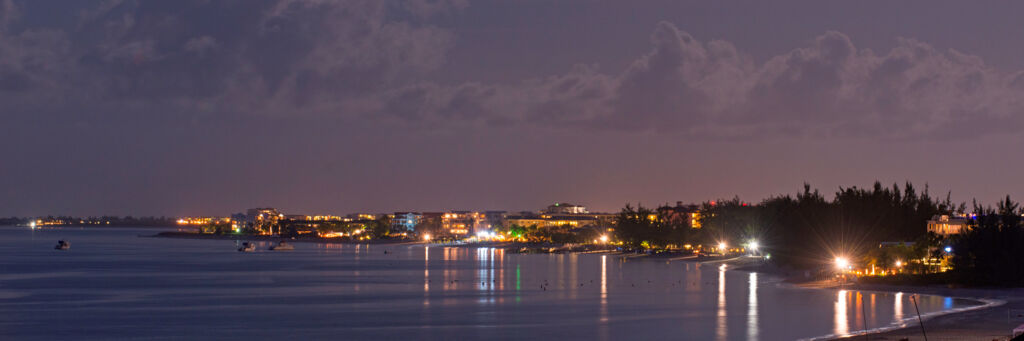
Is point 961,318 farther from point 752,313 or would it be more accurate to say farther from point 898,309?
point 752,313

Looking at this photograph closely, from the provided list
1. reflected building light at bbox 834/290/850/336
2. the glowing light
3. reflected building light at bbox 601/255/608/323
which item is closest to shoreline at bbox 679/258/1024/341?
reflected building light at bbox 834/290/850/336

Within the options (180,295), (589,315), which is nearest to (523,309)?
(589,315)

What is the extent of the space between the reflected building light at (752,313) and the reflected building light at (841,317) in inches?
128

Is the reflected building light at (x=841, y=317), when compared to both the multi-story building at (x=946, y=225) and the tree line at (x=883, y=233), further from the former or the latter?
the multi-story building at (x=946, y=225)

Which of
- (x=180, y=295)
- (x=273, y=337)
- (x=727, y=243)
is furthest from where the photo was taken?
(x=727, y=243)

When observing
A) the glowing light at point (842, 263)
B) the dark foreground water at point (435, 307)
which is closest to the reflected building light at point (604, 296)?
the dark foreground water at point (435, 307)

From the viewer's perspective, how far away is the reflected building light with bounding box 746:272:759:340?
1590 inches

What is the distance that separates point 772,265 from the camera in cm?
9450

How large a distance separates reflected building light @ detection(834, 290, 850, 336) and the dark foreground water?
8cm

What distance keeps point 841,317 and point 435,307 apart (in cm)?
2107

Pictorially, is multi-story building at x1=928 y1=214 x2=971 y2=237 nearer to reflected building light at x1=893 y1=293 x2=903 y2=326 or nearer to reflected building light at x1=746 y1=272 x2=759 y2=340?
reflected building light at x1=746 y1=272 x2=759 y2=340

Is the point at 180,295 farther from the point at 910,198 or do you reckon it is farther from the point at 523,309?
the point at 910,198

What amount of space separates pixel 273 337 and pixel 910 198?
74198 millimetres

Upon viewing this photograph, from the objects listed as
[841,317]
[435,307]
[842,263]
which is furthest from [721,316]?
[842,263]
